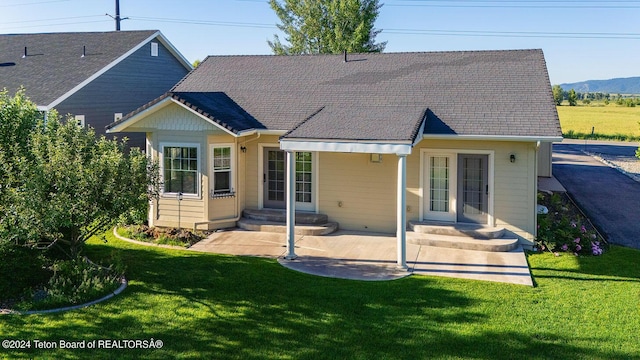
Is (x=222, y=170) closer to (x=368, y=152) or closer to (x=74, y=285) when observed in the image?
(x=368, y=152)

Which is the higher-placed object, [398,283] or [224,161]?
[224,161]

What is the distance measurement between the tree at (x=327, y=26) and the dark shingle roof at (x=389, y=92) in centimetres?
1790

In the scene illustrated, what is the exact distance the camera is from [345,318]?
A: 8.03 metres

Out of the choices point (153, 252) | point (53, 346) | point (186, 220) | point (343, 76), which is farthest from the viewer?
point (343, 76)

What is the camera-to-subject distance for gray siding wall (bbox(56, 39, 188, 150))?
2042 centimetres

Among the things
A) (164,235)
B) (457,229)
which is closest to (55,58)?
(164,235)

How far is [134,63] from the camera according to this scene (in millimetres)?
23062

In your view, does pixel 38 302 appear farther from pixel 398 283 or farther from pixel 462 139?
pixel 462 139

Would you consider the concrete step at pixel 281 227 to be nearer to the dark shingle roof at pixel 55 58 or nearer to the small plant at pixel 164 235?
the small plant at pixel 164 235

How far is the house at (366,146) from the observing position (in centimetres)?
1252

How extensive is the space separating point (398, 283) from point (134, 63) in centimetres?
1790

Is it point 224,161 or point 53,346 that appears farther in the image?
point 224,161

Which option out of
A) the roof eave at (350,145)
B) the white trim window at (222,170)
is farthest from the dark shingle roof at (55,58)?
the roof eave at (350,145)

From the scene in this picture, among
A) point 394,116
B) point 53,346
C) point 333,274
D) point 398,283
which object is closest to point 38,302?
point 53,346
